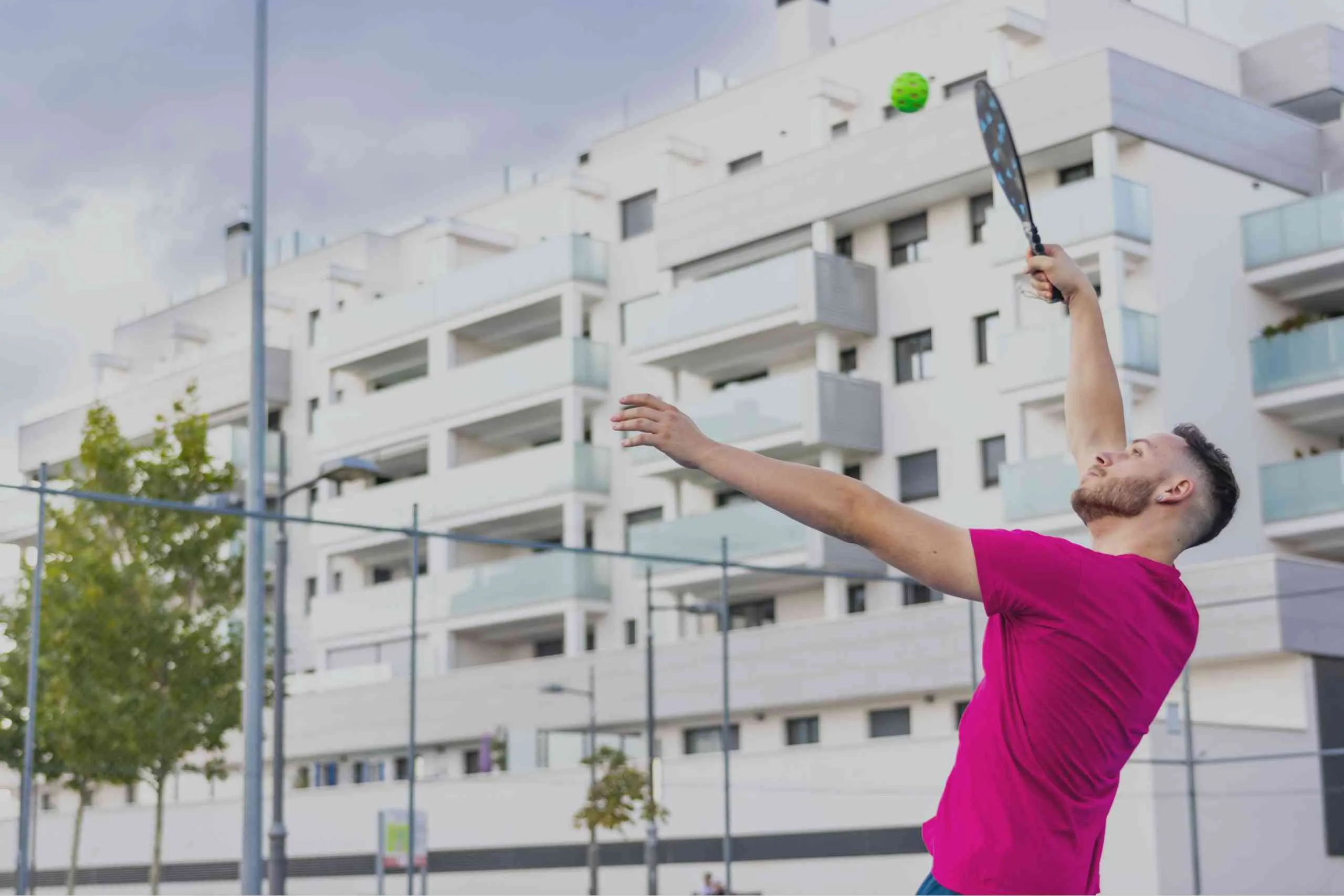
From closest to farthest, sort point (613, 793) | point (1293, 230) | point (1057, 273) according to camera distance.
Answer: point (1057, 273) < point (613, 793) < point (1293, 230)

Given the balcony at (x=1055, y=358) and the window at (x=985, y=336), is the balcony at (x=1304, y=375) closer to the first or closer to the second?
the balcony at (x=1055, y=358)

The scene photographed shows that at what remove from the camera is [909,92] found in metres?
23.8

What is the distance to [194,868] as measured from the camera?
23.0 m

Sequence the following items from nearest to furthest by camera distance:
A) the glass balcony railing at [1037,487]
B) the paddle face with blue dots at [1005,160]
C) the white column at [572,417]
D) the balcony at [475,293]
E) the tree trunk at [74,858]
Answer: the paddle face with blue dots at [1005,160], the tree trunk at [74,858], the glass balcony railing at [1037,487], the white column at [572,417], the balcony at [475,293]

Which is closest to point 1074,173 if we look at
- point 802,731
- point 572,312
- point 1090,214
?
point 1090,214

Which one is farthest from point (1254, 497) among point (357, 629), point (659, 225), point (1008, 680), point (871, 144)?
point (1008, 680)

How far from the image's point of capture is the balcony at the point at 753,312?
32875 millimetres

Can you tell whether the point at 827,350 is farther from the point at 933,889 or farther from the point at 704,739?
the point at 933,889

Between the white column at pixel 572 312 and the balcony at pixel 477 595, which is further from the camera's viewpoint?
the white column at pixel 572 312

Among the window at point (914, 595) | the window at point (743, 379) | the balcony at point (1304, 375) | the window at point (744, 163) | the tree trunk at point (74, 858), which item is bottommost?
the tree trunk at point (74, 858)

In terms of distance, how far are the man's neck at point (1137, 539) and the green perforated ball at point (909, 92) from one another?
790 inches

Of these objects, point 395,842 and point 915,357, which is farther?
point 915,357

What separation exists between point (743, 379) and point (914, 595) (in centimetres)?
633

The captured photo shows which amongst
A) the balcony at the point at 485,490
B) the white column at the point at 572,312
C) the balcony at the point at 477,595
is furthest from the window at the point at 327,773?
the white column at the point at 572,312
